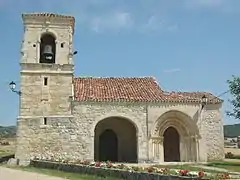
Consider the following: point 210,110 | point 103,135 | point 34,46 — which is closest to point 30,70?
point 34,46

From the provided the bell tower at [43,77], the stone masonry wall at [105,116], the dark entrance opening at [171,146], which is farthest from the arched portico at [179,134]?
the bell tower at [43,77]

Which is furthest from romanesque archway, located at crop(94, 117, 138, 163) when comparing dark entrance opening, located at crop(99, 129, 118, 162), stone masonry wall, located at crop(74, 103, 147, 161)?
stone masonry wall, located at crop(74, 103, 147, 161)

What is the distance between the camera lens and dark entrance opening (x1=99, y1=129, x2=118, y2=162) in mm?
25178

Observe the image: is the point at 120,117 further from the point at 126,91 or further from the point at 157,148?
the point at 157,148

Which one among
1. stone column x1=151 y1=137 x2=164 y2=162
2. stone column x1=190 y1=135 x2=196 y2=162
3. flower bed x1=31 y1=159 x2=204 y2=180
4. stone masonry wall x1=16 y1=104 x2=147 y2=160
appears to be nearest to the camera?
flower bed x1=31 y1=159 x2=204 y2=180

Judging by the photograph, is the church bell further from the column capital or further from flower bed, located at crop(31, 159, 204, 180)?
the column capital

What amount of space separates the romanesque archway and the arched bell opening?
5.34 m

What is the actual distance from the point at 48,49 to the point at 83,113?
448cm

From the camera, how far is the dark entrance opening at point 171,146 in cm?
2517

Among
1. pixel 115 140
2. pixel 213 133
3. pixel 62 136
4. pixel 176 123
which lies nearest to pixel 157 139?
pixel 176 123

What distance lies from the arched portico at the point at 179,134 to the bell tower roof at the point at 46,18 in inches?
331

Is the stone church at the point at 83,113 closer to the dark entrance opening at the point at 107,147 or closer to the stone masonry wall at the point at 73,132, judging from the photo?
the stone masonry wall at the point at 73,132

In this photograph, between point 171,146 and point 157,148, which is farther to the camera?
point 171,146

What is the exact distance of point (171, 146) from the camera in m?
25.6
